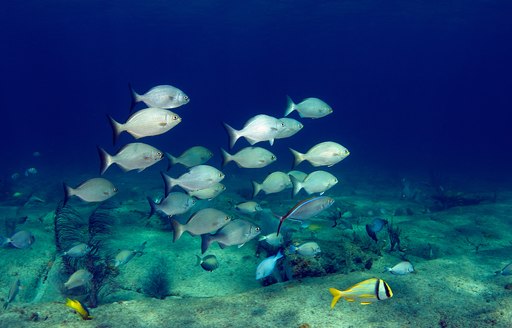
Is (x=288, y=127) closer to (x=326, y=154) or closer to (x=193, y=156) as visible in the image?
(x=326, y=154)

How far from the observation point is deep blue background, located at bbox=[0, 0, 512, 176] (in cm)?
4066

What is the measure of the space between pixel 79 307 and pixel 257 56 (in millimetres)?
88735

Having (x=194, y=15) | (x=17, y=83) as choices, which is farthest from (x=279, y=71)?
(x=17, y=83)

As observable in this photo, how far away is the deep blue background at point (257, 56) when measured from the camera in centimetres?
4066

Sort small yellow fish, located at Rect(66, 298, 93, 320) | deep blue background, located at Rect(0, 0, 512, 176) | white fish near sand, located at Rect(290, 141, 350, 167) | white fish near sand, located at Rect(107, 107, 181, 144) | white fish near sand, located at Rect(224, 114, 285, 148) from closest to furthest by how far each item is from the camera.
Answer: small yellow fish, located at Rect(66, 298, 93, 320) → white fish near sand, located at Rect(107, 107, 181, 144) → white fish near sand, located at Rect(224, 114, 285, 148) → white fish near sand, located at Rect(290, 141, 350, 167) → deep blue background, located at Rect(0, 0, 512, 176)

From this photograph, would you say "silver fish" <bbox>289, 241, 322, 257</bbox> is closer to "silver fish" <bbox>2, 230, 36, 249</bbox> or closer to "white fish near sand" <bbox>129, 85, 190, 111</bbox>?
"white fish near sand" <bbox>129, 85, 190, 111</bbox>

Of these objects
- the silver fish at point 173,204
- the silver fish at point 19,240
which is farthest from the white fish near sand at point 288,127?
the silver fish at point 19,240

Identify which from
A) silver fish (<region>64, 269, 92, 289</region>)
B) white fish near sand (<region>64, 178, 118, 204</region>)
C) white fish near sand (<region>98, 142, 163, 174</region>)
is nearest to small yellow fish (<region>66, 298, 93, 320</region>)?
silver fish (<region>64, 269, 92, 289</region>)

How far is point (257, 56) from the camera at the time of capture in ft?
286

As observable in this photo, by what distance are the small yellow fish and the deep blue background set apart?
443 centimetres

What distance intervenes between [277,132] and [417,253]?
13.8ft

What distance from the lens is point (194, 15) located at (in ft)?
150

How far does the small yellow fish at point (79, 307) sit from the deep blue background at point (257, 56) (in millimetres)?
4432

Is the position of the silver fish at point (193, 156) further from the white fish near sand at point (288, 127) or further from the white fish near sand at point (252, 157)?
the white fish near sand at point (288, 127)
